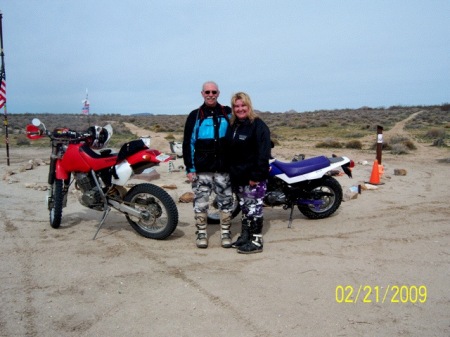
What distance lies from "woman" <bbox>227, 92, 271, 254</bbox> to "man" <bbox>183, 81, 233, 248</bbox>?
0.37 ft

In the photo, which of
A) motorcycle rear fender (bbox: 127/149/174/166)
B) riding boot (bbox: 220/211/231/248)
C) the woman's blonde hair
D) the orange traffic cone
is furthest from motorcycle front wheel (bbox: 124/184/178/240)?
the orange traffic cone

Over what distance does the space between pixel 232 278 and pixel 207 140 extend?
161 cm

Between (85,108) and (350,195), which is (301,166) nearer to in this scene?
(350,195)

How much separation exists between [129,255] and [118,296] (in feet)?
3.43

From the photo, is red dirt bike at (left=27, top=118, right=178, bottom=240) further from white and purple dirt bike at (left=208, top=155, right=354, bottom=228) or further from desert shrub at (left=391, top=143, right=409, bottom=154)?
desert shrub at (left=391, top=143, right=409, bottom=154)

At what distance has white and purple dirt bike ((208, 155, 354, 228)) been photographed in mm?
5574

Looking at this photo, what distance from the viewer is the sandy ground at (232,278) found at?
120 inches

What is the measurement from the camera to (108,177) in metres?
5.23

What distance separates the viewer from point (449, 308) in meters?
3.23

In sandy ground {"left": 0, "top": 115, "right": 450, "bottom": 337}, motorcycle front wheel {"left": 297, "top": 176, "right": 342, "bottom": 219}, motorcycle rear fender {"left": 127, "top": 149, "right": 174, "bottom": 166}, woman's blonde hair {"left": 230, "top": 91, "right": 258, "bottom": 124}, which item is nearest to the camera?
sandy ground {"left": 0, "top": 115, "right": 450, "bottom": 337}

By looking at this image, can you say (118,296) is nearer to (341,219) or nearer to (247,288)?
(247,288)

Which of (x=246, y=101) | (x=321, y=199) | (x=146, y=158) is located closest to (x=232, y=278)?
(x=146, y=158)

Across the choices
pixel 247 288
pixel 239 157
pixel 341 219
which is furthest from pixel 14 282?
pixel 341 219

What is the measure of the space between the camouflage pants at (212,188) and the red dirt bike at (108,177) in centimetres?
32
